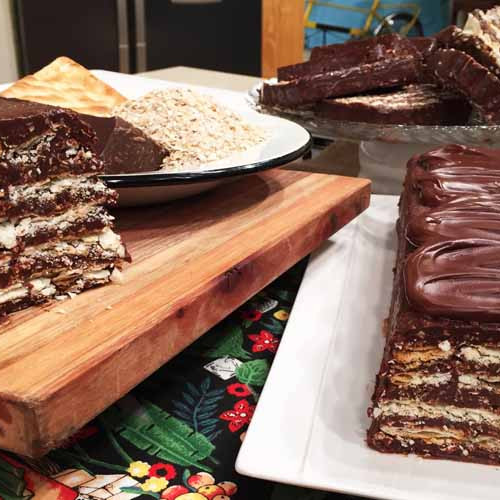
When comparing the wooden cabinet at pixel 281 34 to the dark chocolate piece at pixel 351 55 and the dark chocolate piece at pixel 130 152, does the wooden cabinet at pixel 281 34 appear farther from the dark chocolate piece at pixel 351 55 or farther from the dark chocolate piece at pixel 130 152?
the dark chocolate piece at pixel 130 152

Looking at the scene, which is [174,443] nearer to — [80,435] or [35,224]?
[80,435]

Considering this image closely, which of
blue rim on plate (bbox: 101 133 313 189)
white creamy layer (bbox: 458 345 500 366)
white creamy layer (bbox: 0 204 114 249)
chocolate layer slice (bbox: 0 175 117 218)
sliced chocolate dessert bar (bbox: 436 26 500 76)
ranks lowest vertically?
white creamy layer (bbox: 458 345 500 366)

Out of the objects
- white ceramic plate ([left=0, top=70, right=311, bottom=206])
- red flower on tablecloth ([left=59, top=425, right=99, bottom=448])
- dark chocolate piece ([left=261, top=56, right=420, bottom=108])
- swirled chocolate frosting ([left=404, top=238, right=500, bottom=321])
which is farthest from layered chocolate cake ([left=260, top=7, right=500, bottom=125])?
red flower on tablecloth ([left=59, top=425, right=99, bottom=448])

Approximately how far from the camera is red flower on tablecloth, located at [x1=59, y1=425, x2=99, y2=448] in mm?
837

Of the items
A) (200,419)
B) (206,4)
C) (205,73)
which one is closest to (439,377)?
(200,419)

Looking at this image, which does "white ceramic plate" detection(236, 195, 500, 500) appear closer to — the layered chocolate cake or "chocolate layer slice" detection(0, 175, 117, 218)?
"chocolate layer slice" detection(0, 175, 117, 218)

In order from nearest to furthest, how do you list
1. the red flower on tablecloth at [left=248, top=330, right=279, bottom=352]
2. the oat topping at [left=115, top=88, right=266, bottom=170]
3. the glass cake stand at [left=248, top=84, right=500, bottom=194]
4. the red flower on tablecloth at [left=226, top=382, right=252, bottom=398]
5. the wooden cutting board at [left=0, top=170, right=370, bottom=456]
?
the wooden cutting board at [left=0, top=170, right=370, bottom=456], the red flower on tablecloth at [left=226, top=382, right=252, bottom=398], the red flower on tablecloth at [left=248, top=330, right=279, bottom=352], the oat topping at [left=115, top=88, right=266, bottom=170], the glass cake stand at [left=248, top=84, right=500, bottom=194]

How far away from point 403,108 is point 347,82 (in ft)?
0.59

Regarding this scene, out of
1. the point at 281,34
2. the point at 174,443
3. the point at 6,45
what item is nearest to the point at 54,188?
the point at 174,443

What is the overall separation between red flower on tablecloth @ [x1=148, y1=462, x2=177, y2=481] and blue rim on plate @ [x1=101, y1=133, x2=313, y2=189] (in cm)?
43

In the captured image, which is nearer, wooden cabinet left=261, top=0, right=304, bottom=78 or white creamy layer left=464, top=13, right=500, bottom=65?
white creamy layer left=464, top=13, right=500, bottom=65

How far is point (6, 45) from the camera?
12.8 ft

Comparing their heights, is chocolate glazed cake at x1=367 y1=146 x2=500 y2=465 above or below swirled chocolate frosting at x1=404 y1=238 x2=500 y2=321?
below

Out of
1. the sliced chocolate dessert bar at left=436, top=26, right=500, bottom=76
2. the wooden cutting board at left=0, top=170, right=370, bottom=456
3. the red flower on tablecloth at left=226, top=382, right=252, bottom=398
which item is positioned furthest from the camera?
the sliced chocolate dessert bar at left=436, top=26, right=500, bottom=76
